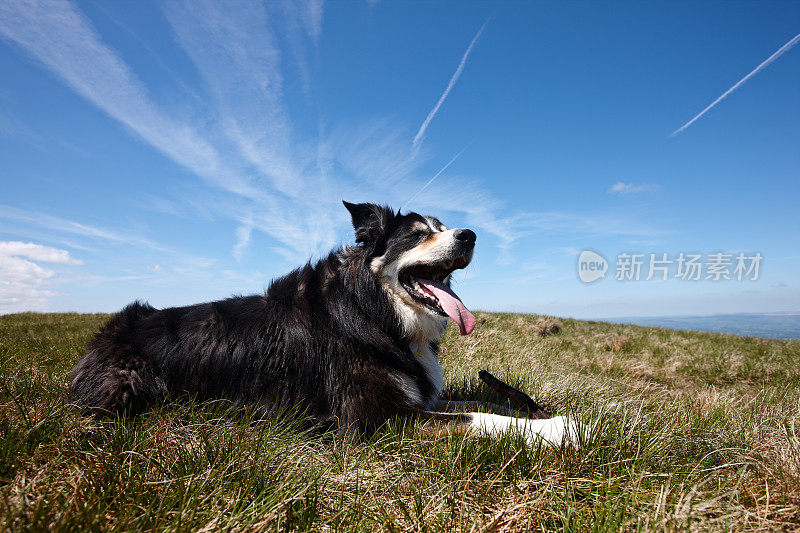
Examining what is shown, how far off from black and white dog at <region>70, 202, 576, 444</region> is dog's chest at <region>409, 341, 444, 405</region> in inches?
0.4

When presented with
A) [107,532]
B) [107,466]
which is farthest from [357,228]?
[107,532]

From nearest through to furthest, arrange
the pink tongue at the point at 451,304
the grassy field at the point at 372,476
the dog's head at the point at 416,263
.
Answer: the grassy field at the point at 372,476
the pink tongue at the point at 451,304
the dog's head at the point at 416,263

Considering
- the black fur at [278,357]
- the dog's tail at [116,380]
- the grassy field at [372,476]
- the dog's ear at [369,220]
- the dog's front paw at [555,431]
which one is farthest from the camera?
the dog's ear at [369,220]

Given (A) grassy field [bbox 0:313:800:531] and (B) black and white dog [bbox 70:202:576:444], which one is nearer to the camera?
(A) grassy field [bbox 0:313:800:531]

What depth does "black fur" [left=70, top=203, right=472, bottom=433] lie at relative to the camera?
10.6 ft

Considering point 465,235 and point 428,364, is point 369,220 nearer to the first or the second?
point 465,235

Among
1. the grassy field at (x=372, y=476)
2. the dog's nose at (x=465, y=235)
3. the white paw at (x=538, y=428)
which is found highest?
the dog's nose at (x=465, y=235)

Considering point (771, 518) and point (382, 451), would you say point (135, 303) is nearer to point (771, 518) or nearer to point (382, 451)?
point (382, 451)

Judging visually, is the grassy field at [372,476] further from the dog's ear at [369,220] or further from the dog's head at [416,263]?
the dog's ear at [369,220]

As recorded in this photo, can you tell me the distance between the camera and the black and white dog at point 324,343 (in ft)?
10.6

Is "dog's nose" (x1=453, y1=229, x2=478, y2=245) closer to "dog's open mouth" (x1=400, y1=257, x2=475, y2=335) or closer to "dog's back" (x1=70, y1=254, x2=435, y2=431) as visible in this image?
"dog's open mouth" (x1=400, y1=257, x2=475, y2=335)

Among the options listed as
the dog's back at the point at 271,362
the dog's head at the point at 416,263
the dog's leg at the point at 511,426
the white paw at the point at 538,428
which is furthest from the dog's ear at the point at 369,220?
the white paw at the point at 538,428

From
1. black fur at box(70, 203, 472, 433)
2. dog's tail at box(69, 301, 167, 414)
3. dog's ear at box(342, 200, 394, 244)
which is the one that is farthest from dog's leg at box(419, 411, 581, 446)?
dog's tail at box(69, 301, 167, 414)

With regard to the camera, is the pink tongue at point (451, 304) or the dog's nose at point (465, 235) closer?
the pink tongue at point (451, 304)
